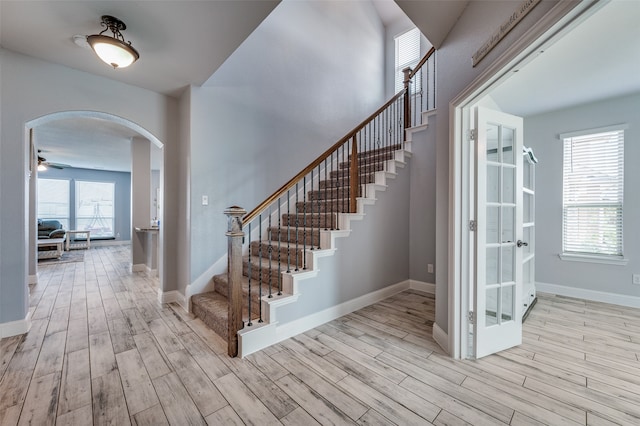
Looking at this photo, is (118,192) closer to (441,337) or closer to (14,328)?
(14,328)

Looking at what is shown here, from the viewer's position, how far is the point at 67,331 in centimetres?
267

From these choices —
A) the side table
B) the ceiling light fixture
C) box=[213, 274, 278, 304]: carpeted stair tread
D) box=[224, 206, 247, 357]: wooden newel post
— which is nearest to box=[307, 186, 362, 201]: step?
box=[213, 274, 278, 304]: carpeted stair tread

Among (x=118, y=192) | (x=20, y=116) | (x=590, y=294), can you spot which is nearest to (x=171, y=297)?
(x=20, y=116)

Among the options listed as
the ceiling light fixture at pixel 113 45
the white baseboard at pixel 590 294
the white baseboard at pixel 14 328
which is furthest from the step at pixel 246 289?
the white baseboard at pixel 590 294

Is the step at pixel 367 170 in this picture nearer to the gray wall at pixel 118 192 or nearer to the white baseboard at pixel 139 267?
the white baseboard at pixel 139 267

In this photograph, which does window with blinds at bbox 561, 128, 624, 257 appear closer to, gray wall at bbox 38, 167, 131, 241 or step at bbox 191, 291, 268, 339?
step at bbox 191, 291, 268, 339

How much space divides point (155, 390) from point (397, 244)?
3.17 metres

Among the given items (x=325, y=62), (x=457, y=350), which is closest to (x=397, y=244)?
(x=457, y=350)

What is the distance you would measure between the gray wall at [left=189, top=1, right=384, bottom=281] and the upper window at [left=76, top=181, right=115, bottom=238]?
9198 mm

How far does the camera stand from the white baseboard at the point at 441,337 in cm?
230

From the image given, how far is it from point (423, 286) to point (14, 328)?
4.76 meters

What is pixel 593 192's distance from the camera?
12.2 ft

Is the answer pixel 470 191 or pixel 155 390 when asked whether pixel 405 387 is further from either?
pixel 155 390

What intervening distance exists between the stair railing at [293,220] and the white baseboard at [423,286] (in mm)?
1673
